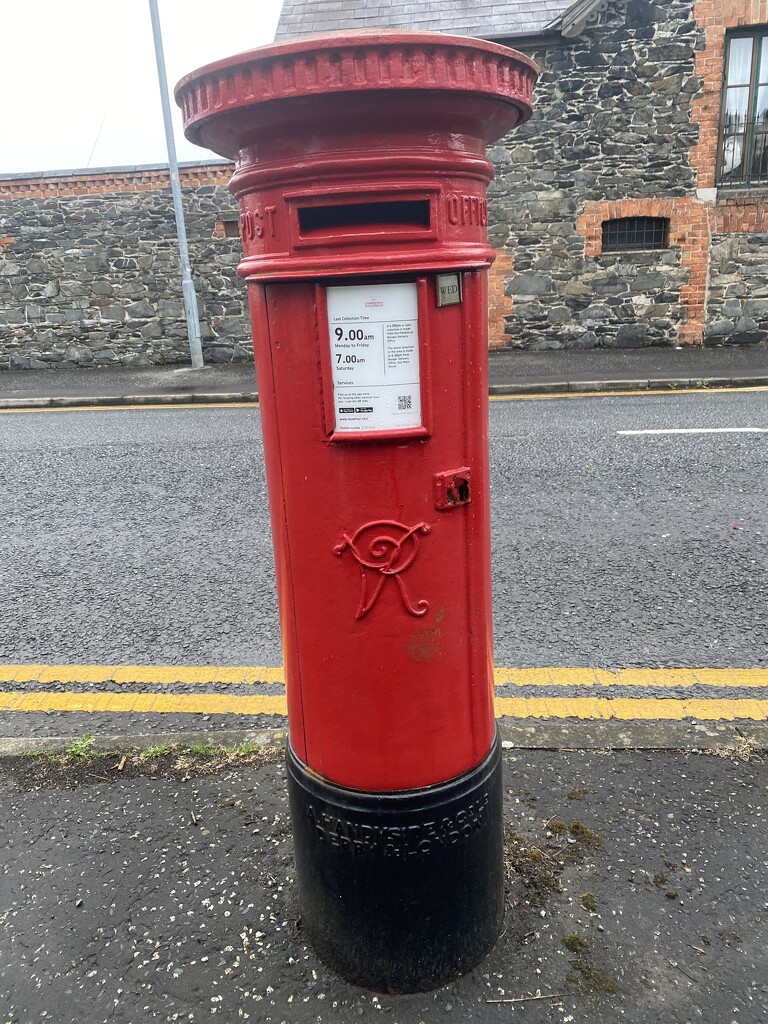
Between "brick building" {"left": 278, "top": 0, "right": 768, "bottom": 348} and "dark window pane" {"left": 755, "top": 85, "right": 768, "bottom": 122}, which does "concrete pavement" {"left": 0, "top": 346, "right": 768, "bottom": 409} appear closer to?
"brick building" {"left": 278, "top": 0, "right": 768, "bottom": 348}

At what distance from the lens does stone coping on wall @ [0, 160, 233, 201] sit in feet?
40.5

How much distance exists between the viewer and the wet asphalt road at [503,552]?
3.87 meters

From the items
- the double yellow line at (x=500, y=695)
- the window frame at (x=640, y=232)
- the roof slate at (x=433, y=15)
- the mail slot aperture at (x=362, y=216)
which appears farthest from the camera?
the window frame at (x=640, y=232)

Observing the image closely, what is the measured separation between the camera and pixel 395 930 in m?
2.03

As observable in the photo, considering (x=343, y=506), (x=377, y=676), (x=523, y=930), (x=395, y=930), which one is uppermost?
(x=343, y=506)

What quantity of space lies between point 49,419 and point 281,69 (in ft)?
30.1

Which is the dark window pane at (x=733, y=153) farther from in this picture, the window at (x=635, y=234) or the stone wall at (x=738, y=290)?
the window at (x=635, y=234)

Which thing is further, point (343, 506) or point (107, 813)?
point (107, 813)

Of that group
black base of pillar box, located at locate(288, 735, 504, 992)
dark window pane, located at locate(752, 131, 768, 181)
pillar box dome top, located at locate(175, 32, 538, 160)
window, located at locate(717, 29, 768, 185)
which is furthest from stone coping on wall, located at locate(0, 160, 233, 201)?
black base of pillar box, located at locate(288, 735, 504, 992)

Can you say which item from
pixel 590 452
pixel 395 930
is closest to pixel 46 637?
pixel 395 930

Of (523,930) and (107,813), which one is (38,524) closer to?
(107,813)

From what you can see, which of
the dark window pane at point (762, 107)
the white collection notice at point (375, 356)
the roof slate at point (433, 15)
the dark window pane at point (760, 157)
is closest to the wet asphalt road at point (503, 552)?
the white collection notice at point (375, 356)

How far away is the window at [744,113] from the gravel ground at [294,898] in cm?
1158

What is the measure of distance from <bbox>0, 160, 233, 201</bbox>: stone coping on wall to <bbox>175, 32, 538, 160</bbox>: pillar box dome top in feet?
38.2
